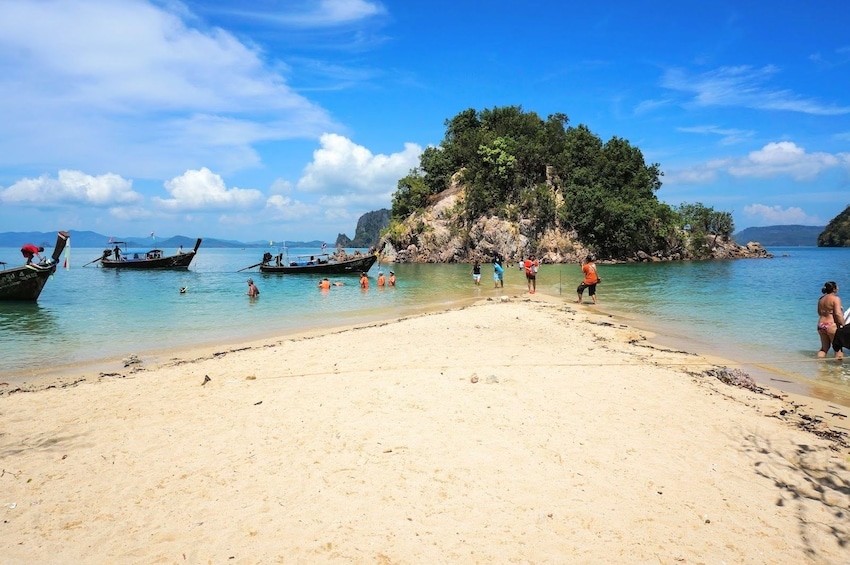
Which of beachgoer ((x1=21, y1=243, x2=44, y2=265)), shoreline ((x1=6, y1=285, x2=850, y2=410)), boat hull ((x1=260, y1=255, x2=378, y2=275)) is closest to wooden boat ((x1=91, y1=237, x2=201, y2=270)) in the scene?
boat hull ((x1=260, y1=255, x2=378, y2=275))

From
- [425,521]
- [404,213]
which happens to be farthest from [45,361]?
[404,213]

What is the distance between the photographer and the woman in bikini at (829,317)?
11219mm

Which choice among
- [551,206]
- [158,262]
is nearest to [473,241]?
[551,206]

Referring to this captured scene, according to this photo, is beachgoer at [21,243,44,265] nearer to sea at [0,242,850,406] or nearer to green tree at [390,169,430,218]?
sea at [0,242,850,406]

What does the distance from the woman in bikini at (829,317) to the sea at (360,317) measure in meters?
0.40

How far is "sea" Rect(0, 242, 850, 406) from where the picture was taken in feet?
38.9

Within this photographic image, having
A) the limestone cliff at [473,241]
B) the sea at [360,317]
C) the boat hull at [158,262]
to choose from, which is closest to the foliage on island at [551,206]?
the limestone cliff at [473,241]

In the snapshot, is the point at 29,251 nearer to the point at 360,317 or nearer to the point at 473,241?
the point at 360,317

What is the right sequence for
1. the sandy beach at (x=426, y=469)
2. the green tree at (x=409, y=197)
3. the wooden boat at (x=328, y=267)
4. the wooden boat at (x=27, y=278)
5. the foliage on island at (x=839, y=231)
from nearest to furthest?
the sandy beach at (x=426, y=469) < the wooden boat at (x=27, y=278) < the wooden boat at (x=328, y=267) < the green tree at (x=409, y=197) < the foliage on island at (x=839, y=231)

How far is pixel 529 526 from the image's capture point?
414cm

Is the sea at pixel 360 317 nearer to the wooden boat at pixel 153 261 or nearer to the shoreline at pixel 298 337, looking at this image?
the shoreline at pixel 298 337

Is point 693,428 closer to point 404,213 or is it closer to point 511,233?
point 511,233

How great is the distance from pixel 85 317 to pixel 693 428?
76.6 ft

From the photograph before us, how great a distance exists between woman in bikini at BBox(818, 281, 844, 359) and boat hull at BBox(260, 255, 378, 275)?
35.7 metres
